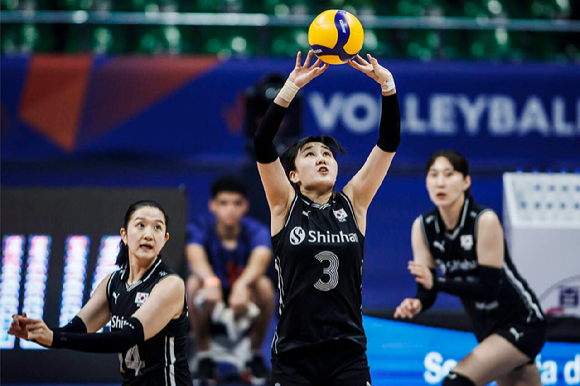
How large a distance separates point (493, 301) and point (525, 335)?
11.2 inches

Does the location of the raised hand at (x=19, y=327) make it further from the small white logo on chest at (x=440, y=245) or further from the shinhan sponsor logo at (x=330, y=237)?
the small white logo on chest at (x=440, y=245)

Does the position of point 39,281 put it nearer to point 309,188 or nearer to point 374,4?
point 309,188

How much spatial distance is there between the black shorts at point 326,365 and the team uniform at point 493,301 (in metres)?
1.46

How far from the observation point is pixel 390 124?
Result: 134 inches

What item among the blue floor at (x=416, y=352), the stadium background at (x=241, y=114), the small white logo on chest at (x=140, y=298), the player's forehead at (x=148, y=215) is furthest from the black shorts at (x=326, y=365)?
the stadium background at (x=241, y=114)

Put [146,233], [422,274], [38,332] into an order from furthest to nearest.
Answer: [422,274], [146,233], [38,332]

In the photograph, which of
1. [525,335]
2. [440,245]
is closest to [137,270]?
[440,245]

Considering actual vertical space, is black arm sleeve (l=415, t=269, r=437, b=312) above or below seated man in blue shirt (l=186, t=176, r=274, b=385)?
below

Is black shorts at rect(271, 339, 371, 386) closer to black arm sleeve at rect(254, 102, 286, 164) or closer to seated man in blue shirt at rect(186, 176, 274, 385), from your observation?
black arm sleeve at rect(254, 102, 286, 164)

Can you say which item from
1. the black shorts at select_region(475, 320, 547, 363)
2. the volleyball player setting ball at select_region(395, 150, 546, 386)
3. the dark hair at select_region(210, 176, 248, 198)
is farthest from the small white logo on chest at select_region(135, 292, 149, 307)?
the dark hair at select_region(210, 176, 248, 198)

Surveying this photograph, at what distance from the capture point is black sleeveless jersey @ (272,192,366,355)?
3234mm

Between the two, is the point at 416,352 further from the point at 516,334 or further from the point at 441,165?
the point at 441,165

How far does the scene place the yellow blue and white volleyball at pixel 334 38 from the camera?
138 inches

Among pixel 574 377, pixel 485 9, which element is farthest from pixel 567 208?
pixel 485 9
